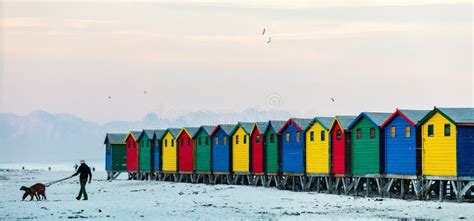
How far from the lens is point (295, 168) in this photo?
6500 cm

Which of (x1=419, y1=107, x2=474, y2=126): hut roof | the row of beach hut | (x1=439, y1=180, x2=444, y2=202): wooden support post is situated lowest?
(x1=439, y1=180, x2=444, y2=202): wooden support post

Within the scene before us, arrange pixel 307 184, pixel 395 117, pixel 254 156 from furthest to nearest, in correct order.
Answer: pixel 254 156, pixel 307 184, pixel 395 117

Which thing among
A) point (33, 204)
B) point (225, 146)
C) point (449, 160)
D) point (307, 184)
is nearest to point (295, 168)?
point (307, 184)

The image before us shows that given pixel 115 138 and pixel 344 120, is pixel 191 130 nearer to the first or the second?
pixel 115 138

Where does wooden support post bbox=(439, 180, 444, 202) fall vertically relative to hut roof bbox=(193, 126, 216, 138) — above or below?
below

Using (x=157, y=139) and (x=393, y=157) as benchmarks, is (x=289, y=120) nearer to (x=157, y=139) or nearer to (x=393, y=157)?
(x=393, y=157)

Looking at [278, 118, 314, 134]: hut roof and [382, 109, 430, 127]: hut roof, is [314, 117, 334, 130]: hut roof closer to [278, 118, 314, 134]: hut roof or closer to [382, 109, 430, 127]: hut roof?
[278, 118, 314, 134]: hut roof

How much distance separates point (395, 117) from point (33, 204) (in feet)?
66.3

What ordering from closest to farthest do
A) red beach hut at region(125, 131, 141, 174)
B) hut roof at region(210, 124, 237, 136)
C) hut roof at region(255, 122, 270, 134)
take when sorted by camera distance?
1. hut roof at region(255, 122, 270, 134)
2. hut roof at region(210, 124, 237, 136)
3. red beach hut at region(125, 131, 141, 174)

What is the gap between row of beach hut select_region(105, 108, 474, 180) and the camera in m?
48.8

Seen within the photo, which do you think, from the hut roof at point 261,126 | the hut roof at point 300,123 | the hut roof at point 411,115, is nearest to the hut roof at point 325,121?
the hut roof at point 300,123

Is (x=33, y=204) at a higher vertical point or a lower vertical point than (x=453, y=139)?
lower

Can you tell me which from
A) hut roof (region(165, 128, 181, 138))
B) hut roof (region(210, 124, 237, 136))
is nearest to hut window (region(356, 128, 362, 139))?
hut roof (region(210, 124, 237, 136))

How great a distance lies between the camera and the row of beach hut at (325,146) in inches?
1919
